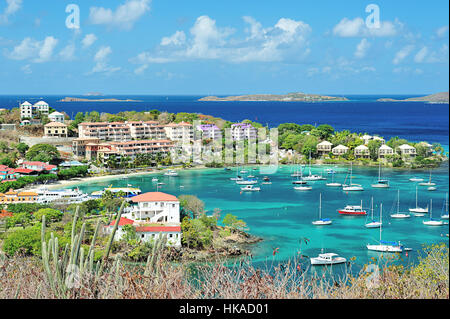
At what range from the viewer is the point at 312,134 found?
25.1m

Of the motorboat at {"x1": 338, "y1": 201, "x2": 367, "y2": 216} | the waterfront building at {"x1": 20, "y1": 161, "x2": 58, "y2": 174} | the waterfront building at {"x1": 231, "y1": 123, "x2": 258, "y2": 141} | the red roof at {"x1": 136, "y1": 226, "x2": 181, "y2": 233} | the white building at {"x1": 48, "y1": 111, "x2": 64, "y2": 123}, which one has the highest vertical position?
the white building at {"x1": 48, "y1": 111, "x2": 64, "y2": 123}

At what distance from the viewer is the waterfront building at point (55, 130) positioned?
22328 mm

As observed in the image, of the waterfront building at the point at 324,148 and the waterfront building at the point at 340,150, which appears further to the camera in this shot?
the waterfront building at the point at 324,148

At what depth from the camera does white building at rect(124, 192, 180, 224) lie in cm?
1070

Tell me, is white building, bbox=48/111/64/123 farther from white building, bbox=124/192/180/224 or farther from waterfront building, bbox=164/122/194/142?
white building, bbox=124/192/180/224

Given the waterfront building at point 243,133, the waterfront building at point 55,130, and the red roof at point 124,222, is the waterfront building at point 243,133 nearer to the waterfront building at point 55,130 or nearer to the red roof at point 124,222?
the waterfront building at point 55,130

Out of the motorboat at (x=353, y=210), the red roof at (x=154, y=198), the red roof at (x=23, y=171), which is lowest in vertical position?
the motorboat at (x=353, y=210)

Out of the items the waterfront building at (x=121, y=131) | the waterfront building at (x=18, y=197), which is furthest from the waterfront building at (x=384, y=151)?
the waterfront building at (x=18, y=197)

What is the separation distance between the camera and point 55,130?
880 inches

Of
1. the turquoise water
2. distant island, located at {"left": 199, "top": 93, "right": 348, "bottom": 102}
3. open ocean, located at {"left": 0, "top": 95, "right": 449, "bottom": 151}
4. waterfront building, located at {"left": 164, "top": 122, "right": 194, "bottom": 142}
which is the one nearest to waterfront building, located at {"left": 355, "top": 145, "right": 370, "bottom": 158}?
the turquoise water

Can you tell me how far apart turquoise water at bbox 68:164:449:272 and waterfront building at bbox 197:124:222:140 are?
16.9 feet

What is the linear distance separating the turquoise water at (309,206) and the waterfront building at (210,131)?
5.14 meters

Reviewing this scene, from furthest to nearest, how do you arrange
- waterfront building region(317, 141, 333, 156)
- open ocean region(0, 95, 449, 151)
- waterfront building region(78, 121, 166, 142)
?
open ocean region(0, 95, 449, 151) < waterfront building region(317, 141, 333, 156) < waterfront building region(78, 121, 166, 142)

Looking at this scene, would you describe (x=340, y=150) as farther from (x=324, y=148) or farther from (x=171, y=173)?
(x=171, y=173)
